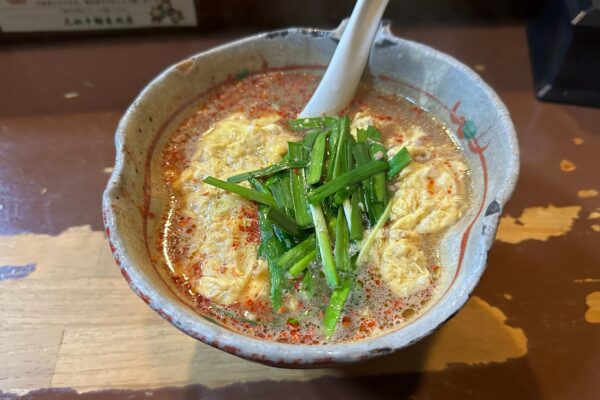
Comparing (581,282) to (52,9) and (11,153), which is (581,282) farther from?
(52,9)

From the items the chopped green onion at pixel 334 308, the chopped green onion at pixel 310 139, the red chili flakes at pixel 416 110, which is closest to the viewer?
the chopped green onion at pixel 334 308

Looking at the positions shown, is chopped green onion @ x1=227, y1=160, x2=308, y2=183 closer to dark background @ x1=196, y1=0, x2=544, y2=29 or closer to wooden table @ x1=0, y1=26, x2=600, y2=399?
wooden table @ x1=0, y1=26, x2=600, y2=399

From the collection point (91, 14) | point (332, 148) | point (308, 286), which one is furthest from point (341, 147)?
point (91, 14)

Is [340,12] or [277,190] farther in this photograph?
[340,12]

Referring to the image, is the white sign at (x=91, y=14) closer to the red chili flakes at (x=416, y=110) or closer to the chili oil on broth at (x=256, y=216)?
the chili oil on broth at (x=256, y=216)

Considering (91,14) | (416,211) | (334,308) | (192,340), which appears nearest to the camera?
(334,308)

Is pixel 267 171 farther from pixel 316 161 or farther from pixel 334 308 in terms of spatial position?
pixel 334 308

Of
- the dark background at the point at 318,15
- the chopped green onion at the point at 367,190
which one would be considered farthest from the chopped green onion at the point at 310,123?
the dark background at the point at 318,15
